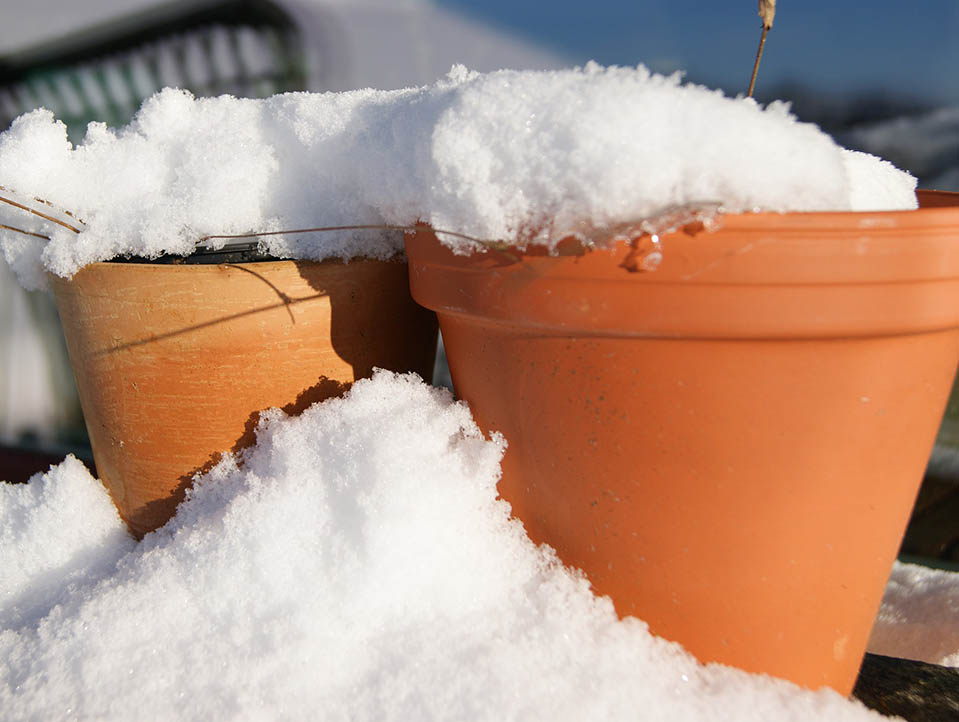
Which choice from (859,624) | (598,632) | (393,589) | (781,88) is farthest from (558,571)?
(781,88)

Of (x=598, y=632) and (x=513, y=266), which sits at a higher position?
(x=513, y=266)

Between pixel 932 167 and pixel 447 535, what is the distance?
1906 millimetres

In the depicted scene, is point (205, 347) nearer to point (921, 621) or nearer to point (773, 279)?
point (773, 279)

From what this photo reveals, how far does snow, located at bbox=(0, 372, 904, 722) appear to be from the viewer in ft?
2.08

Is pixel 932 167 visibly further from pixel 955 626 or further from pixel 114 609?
pixel 114 609

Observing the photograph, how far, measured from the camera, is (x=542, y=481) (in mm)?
732

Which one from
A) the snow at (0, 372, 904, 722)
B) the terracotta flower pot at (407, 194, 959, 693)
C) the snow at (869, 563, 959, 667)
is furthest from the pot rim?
the snow at (869, 563, 959, 667)

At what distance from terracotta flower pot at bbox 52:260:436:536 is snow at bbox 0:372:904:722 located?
0.25 ft

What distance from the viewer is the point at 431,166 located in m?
0.66

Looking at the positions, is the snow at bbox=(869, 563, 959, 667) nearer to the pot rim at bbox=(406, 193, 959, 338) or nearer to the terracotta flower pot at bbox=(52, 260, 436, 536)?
the pot rim at bbox=(406, 193, 959, 338)

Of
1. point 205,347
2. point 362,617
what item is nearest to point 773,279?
point 362,617

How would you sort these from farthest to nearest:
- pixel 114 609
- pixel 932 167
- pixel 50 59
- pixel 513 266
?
pixel 50 59 < pixel 932 167 < pixel 114 609 < pixel 513 266

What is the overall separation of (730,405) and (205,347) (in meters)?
0.64

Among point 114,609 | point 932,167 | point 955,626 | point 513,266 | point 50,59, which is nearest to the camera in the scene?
point 513,266
